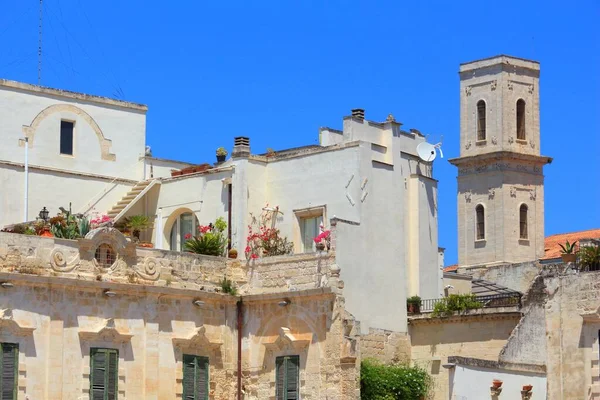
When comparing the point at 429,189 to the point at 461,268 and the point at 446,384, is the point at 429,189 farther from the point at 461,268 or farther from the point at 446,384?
the point at 461,268

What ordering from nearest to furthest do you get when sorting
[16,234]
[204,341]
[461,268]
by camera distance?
[16,234] < [204,341] < [461,268]

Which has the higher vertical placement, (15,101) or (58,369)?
(15,101)

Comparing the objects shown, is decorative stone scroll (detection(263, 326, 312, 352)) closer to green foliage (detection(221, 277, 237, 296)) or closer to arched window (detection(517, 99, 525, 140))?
green foliage (detection(221, 277, 237, 296))

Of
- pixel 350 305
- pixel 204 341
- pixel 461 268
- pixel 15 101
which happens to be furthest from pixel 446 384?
pixel 461 268

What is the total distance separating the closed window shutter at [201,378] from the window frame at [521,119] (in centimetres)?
3230

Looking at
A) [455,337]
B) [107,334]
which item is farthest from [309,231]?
[107,334]

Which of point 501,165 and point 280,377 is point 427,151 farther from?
point 501,165

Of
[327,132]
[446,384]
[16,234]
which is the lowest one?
[446,384]

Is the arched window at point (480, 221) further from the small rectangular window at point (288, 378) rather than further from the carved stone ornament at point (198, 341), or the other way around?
the carved stone ornament at point (198, 341)

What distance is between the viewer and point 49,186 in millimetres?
50500

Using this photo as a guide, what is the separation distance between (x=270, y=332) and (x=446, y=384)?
5.18m

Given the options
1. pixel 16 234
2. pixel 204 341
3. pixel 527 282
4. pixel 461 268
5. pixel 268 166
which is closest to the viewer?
pixel 16 234

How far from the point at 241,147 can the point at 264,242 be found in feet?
10.1

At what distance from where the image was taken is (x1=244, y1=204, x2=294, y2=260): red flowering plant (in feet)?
158
